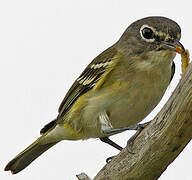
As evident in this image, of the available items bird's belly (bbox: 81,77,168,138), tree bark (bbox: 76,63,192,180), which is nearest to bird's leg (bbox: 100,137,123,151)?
bird's belly (bbox: 81,77,168,138)

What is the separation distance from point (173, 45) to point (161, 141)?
1662mm

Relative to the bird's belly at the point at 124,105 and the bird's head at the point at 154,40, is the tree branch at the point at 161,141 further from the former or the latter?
the bird's head at the point at 154,40

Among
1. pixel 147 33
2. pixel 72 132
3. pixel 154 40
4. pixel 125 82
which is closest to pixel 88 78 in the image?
pixel 125 82

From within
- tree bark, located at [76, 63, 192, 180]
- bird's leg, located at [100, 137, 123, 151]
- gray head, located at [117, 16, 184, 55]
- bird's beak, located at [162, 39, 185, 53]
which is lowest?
bird's leg, located at [100, 137, 123, 151]

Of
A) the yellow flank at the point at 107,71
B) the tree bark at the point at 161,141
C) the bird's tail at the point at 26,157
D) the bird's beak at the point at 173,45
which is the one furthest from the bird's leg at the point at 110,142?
the bird's beak at the point at 173,45

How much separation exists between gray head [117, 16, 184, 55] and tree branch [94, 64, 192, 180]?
1427 millimetres

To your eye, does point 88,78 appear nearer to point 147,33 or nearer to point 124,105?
point 124,105

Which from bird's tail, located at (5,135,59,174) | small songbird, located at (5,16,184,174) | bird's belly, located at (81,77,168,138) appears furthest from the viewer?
bird's tail, located at (5,135,59,174)

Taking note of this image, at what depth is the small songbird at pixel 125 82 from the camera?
706 centimetres

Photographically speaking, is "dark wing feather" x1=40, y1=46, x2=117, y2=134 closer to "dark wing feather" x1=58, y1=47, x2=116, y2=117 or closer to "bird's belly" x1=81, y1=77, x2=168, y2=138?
"dark wing feather" x1=58, y1=47, x2=116, y2=117

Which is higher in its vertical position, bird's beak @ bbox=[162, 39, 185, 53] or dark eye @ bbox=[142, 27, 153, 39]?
dark eye @ bbox=[142, 27, 153, 39]

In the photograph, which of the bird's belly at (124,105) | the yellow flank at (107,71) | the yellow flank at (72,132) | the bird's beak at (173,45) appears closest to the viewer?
the bird's beak at (173,45)

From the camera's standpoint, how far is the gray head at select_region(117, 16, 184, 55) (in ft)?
22.7

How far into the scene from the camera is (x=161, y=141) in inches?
223
